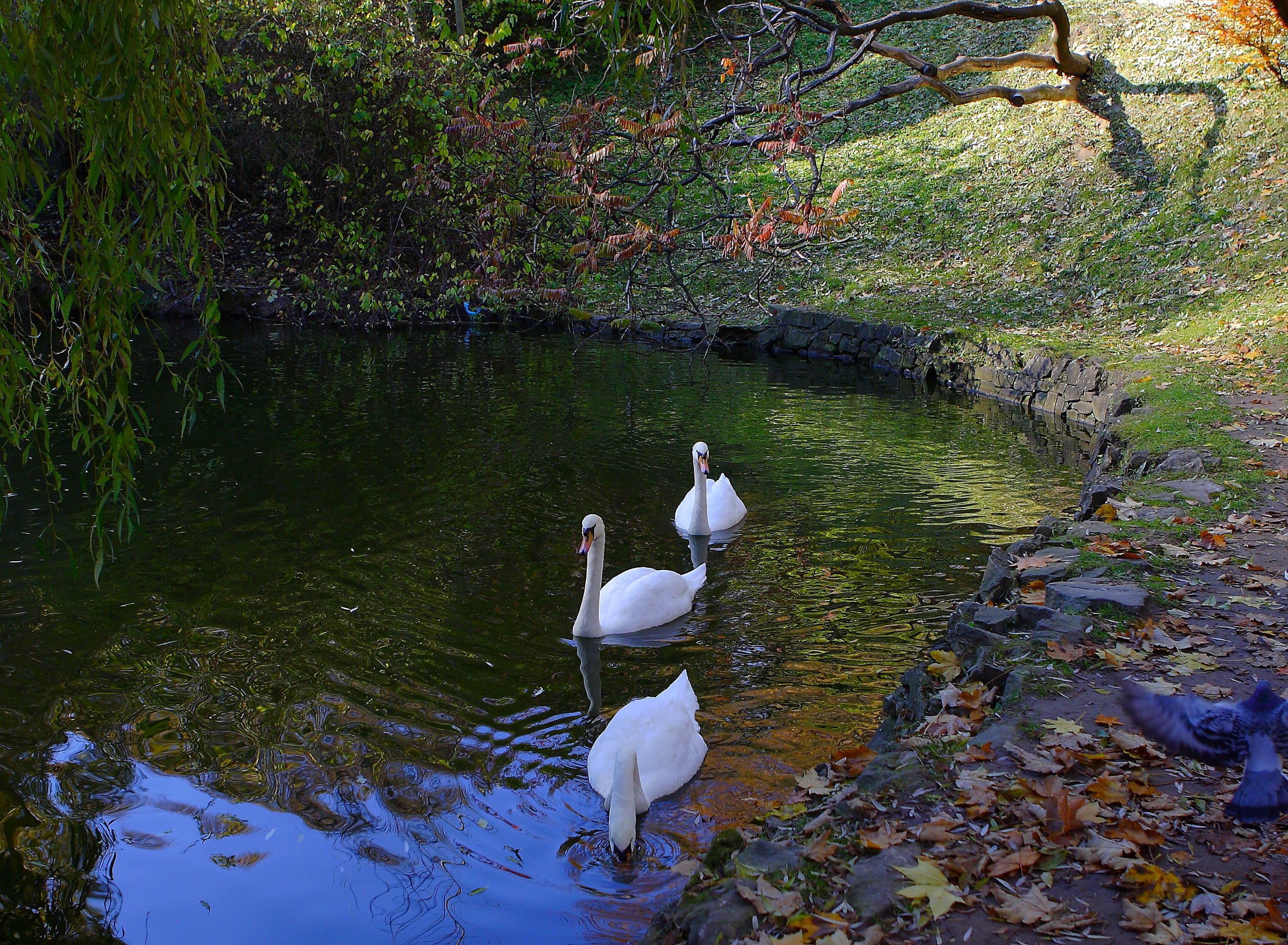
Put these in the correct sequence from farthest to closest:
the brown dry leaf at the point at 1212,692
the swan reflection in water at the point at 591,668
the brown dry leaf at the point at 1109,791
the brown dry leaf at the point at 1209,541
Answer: the swan reflection in water at the point at 591,668, the brown dry leaf at the point at 1209,541, the brown dry leaf at the point at 1212,692, the brown dry leaf at the point at 1109,791

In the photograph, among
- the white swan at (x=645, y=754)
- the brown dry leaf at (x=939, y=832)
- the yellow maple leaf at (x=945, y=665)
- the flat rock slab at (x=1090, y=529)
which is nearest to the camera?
the brown dry leaf at (x=939, y=832)

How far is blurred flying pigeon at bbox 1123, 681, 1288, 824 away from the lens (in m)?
2.87

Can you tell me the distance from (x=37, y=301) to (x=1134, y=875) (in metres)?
24.5

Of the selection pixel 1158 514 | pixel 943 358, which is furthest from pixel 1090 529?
pixel 943 358

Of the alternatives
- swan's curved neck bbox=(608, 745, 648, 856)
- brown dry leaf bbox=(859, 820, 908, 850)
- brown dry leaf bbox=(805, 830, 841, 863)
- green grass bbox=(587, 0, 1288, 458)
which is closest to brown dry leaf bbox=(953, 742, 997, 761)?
brown dry leaf bbox=(859, 820, 908, 850)

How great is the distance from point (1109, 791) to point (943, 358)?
49.4ft

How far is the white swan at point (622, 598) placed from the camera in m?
7.47

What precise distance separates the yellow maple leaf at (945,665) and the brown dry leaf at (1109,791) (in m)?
1.50

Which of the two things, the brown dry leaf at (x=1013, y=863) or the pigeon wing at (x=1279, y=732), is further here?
the brown dry leaf at (x=1013, y=863)

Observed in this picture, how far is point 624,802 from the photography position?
15.9ft

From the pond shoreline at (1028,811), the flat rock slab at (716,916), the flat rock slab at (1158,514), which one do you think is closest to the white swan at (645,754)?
the pond shoreline at (1028,811)

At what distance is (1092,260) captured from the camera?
18922 mm

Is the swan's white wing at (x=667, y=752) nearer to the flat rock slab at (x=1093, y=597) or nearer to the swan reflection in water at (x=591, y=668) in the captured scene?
the swan reflection in water at (x=591, y=668)

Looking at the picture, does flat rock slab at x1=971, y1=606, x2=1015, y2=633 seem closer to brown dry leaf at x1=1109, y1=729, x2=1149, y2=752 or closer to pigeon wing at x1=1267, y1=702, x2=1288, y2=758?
brown dry leaf at x1=1109, y1=729, x2=1149, y2=752
